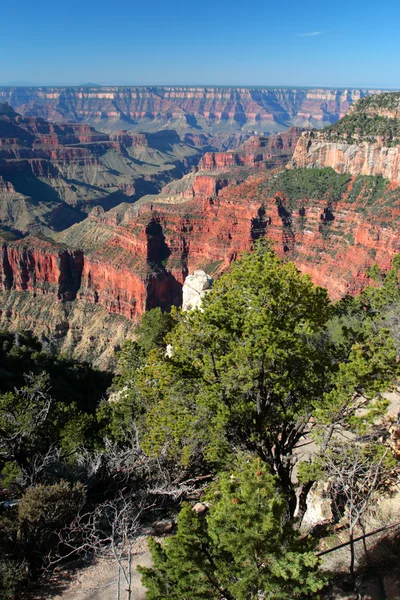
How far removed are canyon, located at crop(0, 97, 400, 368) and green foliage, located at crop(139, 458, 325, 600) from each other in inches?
2403

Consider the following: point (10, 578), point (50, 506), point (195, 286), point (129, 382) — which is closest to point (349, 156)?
point (195, 286)

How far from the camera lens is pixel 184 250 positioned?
9044cm

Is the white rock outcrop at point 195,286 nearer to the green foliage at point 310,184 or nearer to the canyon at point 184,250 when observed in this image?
the canyon at point 184,250

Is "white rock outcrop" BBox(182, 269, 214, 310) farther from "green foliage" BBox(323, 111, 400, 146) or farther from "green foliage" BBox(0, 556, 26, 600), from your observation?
"green foliage" BBox(323, 111, 400, 146)

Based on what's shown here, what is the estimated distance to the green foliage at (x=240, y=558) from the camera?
9758mm

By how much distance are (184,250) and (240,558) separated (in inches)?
3241

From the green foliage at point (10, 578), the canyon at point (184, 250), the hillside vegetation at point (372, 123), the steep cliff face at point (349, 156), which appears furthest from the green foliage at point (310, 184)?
the green foliage at point (10, 578)

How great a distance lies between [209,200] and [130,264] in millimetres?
22593

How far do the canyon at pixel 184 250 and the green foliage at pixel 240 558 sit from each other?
61027 mm

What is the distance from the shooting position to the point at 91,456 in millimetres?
21531

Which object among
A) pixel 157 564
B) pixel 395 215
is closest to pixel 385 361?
pixel 157 564

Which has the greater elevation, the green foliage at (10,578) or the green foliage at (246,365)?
the green foliage at (246,365)

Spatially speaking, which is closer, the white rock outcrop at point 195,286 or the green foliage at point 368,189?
the white rock outcrop at point 195,286

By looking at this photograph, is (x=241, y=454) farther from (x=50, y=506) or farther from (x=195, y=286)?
(x=195, y=286)
